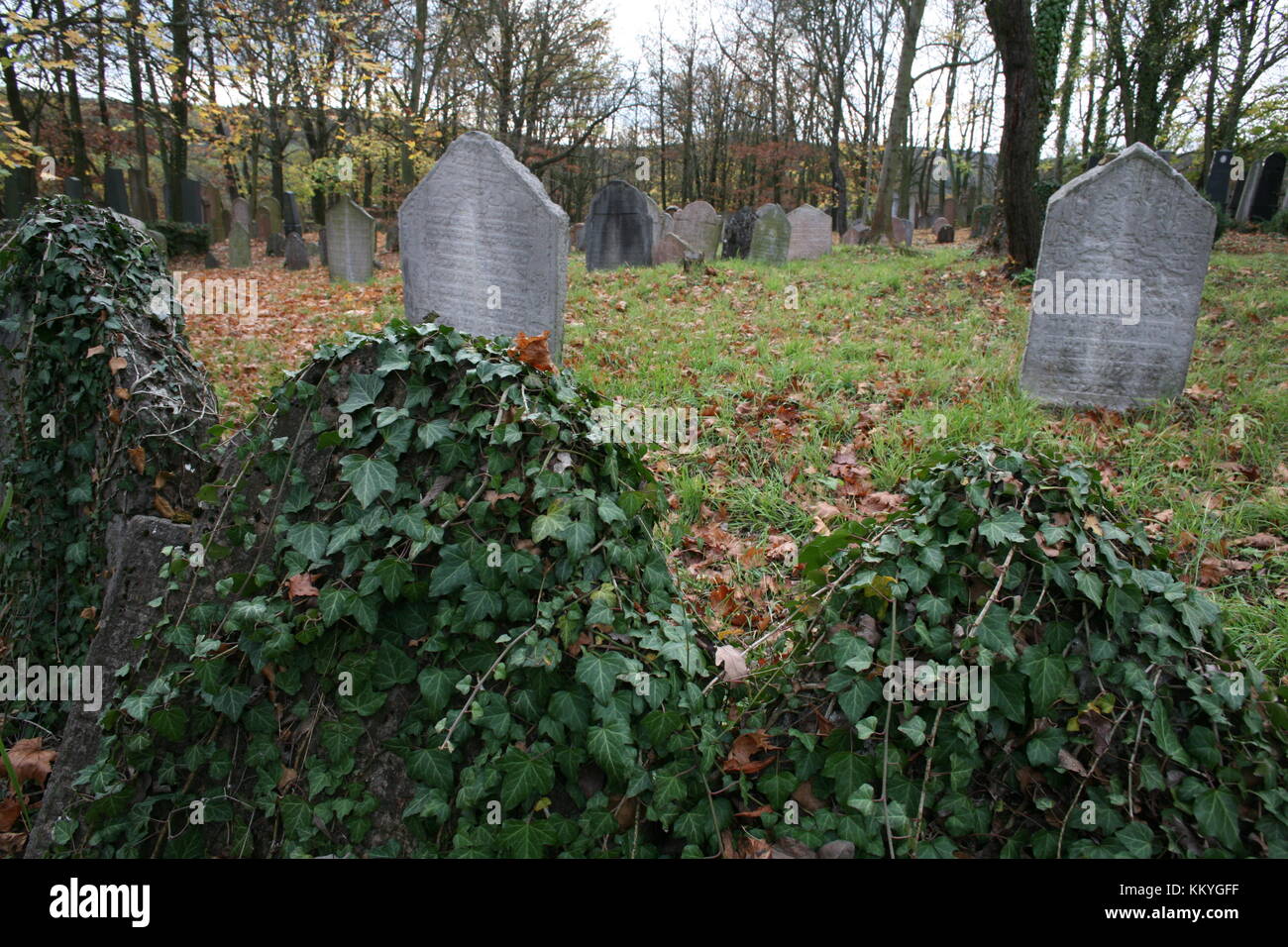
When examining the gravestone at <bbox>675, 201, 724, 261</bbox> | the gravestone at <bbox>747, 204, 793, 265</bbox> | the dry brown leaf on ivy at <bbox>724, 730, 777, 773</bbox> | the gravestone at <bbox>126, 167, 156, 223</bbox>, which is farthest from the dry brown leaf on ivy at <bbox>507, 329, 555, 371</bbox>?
the gravestone at <bbox>126, 167, 156, 223</bbox>

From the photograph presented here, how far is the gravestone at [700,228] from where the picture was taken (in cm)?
1506

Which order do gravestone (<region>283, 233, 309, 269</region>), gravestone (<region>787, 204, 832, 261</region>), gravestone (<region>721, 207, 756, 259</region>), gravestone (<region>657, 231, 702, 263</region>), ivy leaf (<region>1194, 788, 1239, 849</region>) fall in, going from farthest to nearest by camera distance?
gravestone (<region>787, 204, 832, 261</region>) < gravestone (<region>283, 233, 309, 269</region>) < gravestone (<region>721, 207, 756, 259</region>) < gravestone (<region>657, 231, 702, 263</region>) < ivy leaf (<region>1194, 788, 1239, 849</region>)

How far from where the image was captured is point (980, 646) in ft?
5.37

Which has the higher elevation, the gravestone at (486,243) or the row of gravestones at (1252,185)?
the row of gravestones at (1252,185)

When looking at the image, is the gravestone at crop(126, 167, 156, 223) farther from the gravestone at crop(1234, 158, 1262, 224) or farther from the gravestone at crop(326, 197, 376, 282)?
the gravestone at crop(1234, 158, 1262, 224)

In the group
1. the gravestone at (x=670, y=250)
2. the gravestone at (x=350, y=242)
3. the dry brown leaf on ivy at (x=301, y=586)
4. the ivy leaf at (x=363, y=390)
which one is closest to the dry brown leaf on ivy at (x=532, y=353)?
the ivy leaf at (x=363, y=390)

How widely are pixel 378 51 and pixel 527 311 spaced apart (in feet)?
59.8

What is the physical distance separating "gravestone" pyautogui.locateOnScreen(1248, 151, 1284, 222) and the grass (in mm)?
13108

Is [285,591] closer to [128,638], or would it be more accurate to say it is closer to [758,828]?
[128,638]

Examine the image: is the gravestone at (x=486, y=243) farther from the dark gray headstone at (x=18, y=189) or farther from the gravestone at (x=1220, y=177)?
the gravestone at (x=1220, y=177)

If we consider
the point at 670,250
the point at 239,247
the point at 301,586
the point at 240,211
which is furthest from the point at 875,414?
the point at 240,211

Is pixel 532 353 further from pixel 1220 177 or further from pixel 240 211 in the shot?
pixel 1220 177

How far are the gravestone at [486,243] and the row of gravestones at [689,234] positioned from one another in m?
5.88

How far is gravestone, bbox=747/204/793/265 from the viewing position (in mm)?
13484
